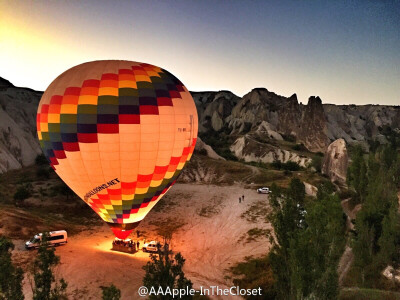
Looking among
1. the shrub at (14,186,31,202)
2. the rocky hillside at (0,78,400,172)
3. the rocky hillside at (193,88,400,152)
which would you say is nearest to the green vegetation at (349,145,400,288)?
the shrub at (14,186,31,202)

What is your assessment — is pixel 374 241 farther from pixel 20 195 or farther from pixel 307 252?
pixel 20 195

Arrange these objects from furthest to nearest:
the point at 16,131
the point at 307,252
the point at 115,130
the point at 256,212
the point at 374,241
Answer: the point at 16,131 < the point at 256,212 < the point at 374,241 < the point at 115,130 < the point at 307,252

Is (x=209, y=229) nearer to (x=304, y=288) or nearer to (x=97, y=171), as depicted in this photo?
(x=97, y=171)

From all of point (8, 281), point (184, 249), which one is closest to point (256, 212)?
point (184, 249)

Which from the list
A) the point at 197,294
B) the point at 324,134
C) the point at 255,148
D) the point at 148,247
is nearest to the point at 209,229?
the point at 148,247

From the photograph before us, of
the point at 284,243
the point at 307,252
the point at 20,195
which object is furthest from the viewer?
the point at 20,195

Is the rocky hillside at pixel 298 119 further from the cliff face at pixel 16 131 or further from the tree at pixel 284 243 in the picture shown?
the tree at pixel 284 243

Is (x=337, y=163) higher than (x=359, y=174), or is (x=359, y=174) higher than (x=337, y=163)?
(x=337, y=163)
